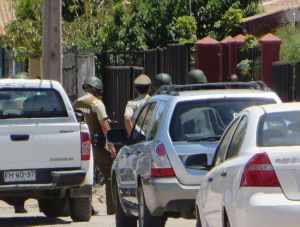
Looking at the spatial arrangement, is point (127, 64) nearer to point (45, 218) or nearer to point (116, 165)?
point (45, 218)

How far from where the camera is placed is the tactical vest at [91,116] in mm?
15195

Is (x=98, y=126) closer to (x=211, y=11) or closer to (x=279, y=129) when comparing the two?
(x=279, y=129)

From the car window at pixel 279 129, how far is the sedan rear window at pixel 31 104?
5.81 m

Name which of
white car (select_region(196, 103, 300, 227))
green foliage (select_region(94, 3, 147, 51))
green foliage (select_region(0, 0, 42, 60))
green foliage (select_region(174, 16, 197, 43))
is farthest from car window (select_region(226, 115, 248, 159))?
green foliage (select_region(0, 0, 42, 60))

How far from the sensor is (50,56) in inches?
664

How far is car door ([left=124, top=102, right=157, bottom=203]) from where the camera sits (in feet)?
36.7

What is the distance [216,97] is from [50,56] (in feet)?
21.8

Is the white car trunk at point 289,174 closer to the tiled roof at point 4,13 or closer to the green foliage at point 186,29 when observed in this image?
the green foliage at point 186,29

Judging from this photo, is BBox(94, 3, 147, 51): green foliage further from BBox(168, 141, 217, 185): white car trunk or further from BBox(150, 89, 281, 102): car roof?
BBox(168, 141, 217, 185): white car trunk

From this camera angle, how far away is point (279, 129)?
7703 millimetres

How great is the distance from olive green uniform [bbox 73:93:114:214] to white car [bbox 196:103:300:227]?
21.8 feet

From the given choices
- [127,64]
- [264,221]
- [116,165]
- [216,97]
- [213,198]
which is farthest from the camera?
[127,64]

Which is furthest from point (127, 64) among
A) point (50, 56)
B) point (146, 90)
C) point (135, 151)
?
point (135, 151)

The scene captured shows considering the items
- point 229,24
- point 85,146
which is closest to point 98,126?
point 85,146
